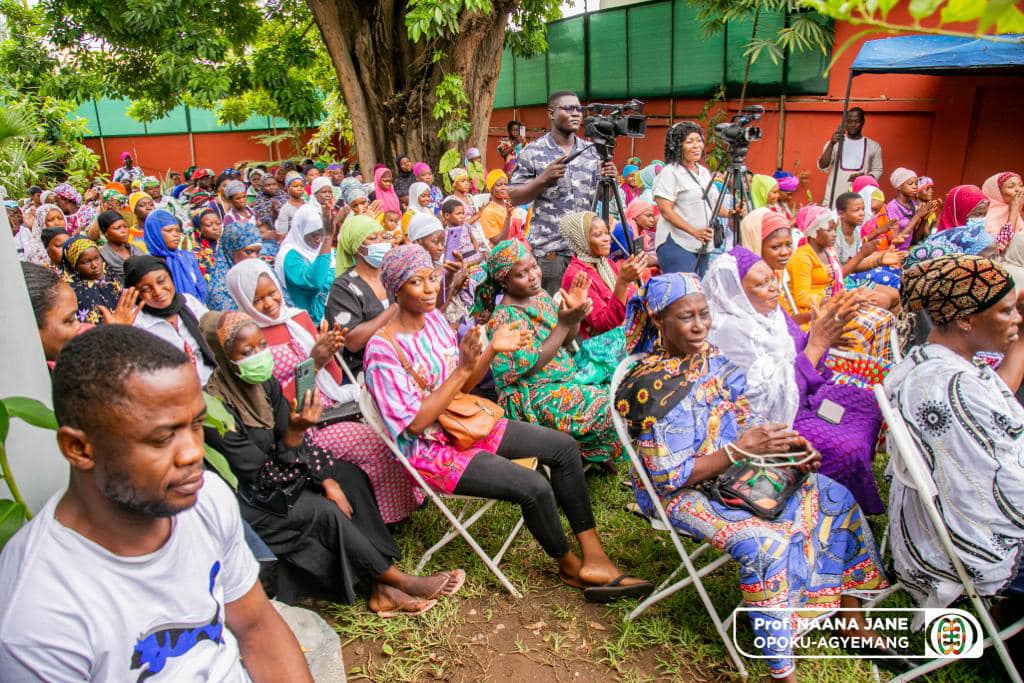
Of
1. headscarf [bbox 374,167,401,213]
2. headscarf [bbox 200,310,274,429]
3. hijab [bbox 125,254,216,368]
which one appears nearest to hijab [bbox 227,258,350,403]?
hijab [bbox 125,254,216,368]

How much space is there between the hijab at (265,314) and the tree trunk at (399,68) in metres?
7.62

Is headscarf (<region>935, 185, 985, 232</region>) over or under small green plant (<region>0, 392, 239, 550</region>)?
under

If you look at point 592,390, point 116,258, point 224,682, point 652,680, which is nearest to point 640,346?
point 592,390

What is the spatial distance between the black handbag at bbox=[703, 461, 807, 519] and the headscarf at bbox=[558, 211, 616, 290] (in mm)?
1711

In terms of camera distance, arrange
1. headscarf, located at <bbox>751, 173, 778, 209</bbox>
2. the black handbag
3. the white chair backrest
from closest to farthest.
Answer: the white chair backrest, the black handbag, headscarf, located at <bbox>751, 173, 778, 209</bbox>

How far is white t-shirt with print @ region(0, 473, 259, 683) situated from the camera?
52.1 inches

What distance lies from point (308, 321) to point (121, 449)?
2622 mm

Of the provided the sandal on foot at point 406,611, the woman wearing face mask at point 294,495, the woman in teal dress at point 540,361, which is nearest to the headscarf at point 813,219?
the woman in teal dress at point 540,361

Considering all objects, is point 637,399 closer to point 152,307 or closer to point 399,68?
point 152,307

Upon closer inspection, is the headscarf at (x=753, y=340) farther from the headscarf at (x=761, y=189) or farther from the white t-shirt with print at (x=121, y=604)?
the headscarf at (x=761, y=189)

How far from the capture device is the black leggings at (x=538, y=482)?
10.1 feet

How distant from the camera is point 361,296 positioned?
4.27 meters

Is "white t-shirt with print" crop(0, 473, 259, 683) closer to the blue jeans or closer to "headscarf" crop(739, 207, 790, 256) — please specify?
"headscarf" crop(739, 207, 790, 256)

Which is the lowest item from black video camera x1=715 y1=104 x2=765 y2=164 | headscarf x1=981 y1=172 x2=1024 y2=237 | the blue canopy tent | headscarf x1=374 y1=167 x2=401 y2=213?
headscarf x1=374 y1=167 x2=401 y2=213
